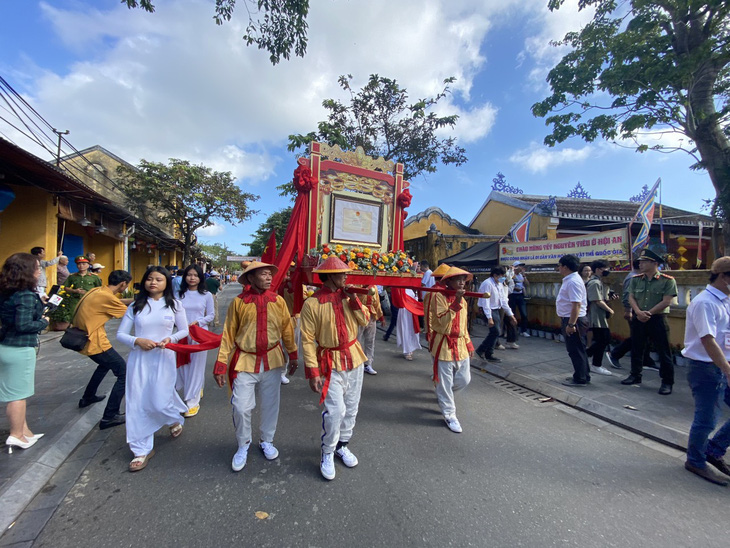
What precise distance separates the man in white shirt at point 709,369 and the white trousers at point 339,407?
2.53 metres

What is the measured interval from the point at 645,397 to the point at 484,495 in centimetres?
311

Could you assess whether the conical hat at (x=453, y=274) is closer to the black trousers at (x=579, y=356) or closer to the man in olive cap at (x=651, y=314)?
the black trousers at (x=579, y=356)

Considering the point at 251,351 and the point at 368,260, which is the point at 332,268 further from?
the point at 368,260

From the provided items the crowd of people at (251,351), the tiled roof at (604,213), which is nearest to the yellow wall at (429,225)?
the tiled roof at (604,213)

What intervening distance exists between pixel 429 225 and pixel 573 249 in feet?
30.2

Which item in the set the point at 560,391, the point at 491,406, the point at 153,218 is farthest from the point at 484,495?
the point at 153,218

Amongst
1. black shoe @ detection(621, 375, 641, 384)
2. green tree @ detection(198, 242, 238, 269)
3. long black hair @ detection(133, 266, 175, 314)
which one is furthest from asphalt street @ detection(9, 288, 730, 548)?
green tree @ detection(198, 242, 238, 269)

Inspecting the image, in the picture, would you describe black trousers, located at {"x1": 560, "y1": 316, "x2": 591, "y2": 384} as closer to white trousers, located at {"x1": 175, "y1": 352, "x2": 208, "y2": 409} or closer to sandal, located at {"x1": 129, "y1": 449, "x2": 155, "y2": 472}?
white trousers, located at {"x1": 175, "y1": 352, "x2": 208, "y2": 409}

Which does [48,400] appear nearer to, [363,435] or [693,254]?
[363,435]

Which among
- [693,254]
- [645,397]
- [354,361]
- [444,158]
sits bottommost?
[645,397]

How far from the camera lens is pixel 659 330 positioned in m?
4.30

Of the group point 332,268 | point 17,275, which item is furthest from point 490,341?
point 17,275

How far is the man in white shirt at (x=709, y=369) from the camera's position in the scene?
245cm

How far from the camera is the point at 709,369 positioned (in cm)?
251
